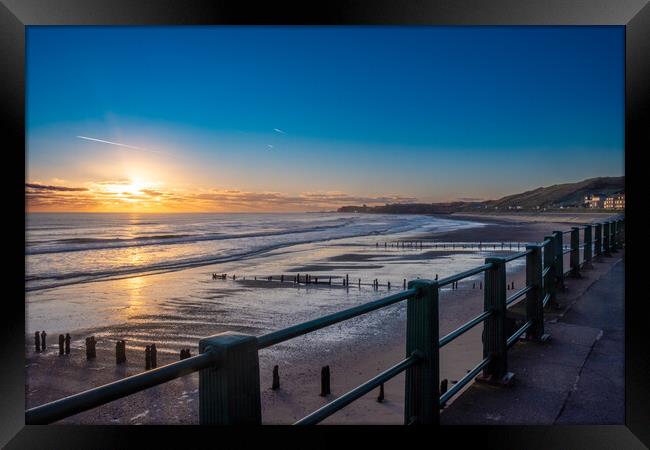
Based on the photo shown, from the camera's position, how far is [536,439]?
343 centimetres

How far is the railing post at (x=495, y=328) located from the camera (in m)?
4.32

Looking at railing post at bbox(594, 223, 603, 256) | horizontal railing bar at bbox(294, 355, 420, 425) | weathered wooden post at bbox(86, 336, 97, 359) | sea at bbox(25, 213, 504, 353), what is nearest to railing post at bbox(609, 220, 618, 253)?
railing post at bbox(594, 223, 603, 256)

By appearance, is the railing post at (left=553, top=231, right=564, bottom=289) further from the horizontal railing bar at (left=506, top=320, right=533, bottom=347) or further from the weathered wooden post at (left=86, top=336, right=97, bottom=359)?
the weathered wooden post at (left=86, top=336, right=97, bottom=359)

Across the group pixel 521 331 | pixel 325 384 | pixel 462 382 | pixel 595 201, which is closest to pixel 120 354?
pixel 325 384

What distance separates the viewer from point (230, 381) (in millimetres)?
2053

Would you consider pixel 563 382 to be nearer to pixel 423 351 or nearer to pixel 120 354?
pixel 423 351

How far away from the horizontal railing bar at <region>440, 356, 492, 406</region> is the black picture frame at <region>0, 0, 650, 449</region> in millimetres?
257

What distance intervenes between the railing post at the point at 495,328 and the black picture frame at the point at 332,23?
901 millimetres

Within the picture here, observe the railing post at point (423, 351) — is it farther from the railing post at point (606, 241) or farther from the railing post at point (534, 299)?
the railing post at point (606, 241)

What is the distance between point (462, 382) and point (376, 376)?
3.11 feet

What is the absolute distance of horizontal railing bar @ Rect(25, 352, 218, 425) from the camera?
5.34 ft

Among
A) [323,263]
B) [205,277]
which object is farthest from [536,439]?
[323,263]

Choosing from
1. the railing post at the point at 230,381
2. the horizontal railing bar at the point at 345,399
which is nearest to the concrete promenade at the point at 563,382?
the horizontal railing bar at the point at 345,399
